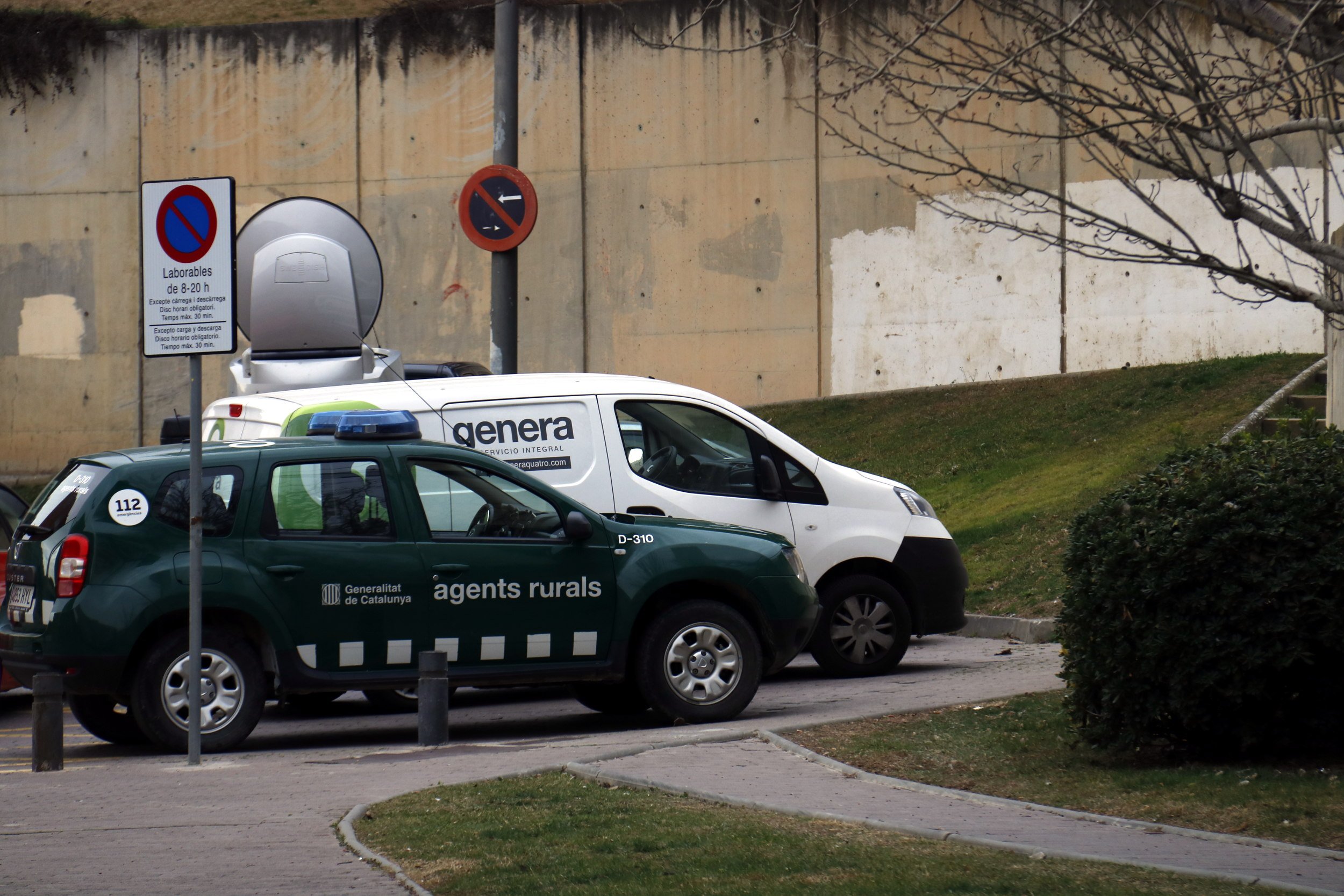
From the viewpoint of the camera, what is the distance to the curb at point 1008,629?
41.9ft

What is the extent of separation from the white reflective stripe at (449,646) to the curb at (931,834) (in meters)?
1.66

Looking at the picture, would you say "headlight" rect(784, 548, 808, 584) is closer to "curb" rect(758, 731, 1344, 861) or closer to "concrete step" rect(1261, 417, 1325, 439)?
"curb" rect(758, 731, 1344, 861)

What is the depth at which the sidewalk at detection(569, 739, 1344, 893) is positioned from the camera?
221 inches

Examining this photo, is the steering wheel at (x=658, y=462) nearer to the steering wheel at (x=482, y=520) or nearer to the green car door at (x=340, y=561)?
the steering wheel at (x=482, y=520)

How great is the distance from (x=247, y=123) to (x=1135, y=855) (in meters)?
21.2

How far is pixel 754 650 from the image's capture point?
378 inches

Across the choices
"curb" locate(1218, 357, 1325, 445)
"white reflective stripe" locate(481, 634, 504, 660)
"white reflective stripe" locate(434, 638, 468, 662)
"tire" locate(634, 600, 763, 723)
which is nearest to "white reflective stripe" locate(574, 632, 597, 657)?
"tire" locate(634, 600, 763, 723)

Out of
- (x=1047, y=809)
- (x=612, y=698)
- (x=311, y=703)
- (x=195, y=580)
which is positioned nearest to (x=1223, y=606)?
(x=1047, y=809)

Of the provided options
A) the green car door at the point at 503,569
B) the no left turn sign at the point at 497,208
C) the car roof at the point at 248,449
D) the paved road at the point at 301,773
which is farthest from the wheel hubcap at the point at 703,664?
the no left turn sign at the point at 497,208

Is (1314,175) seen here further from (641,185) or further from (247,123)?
(247,123)

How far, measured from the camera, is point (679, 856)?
580 centimetres

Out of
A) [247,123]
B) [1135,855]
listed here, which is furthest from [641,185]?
[1135,855]

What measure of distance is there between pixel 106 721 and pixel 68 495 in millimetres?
1372

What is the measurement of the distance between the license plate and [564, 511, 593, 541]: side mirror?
2841 mm
